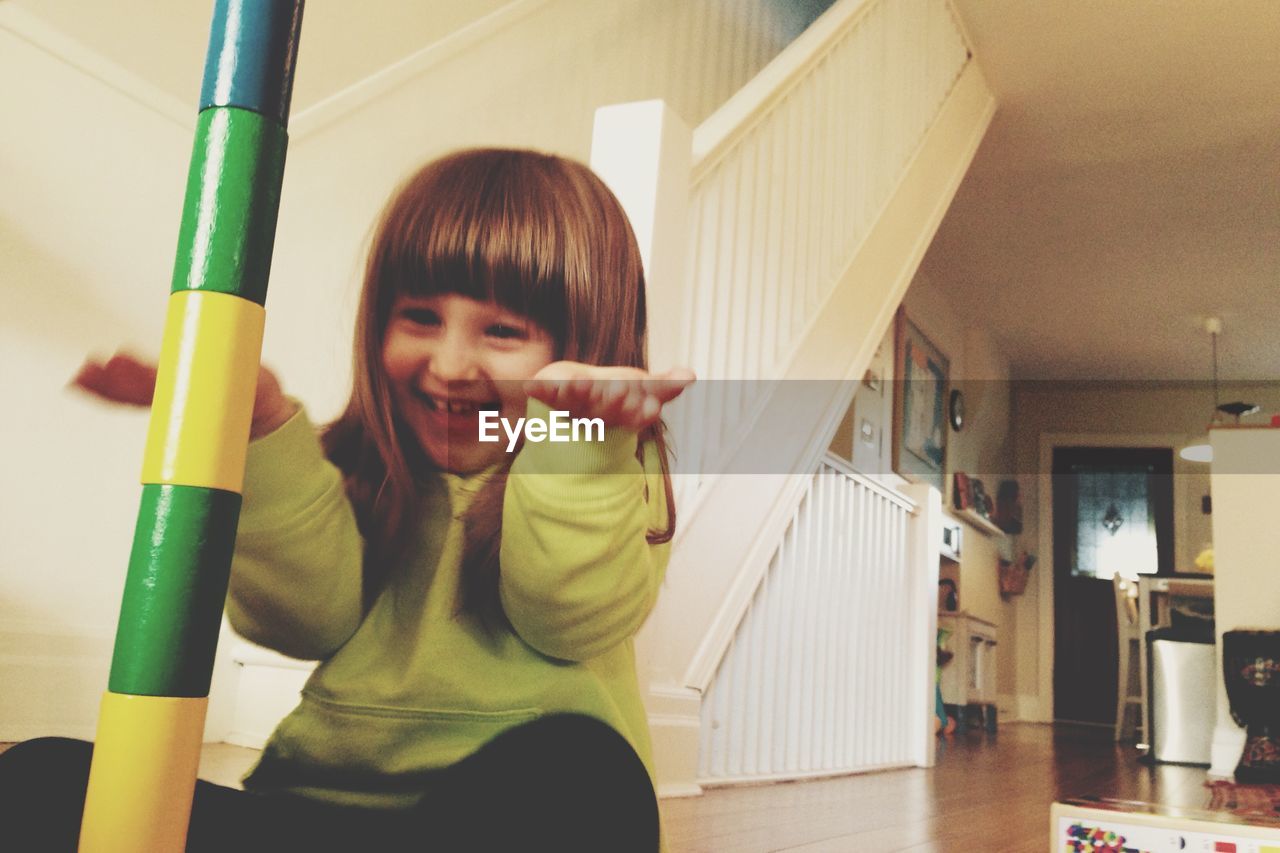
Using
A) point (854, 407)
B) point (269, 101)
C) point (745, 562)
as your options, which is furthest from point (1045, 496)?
point (269, 101)

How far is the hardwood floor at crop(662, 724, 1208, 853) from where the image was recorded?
4.34ft

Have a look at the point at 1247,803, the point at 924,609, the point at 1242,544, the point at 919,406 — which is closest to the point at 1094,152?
the point at 919,406

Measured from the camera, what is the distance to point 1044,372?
664 cm

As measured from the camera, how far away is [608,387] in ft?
1.57

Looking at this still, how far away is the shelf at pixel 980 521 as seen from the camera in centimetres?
510

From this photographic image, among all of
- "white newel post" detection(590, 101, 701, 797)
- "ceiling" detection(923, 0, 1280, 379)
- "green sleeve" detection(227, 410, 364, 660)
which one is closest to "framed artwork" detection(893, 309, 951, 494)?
"ceiling" detection(923, 0, 1280, 379)

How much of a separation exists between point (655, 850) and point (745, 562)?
1.16 metres

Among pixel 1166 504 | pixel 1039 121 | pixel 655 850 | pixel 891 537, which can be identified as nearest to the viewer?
pixel 655 850

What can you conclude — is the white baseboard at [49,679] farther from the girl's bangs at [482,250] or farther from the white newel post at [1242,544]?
the white newel post at [1242,544]

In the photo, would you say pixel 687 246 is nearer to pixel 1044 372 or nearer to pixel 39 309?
pixel 39 309

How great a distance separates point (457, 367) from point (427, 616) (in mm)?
156

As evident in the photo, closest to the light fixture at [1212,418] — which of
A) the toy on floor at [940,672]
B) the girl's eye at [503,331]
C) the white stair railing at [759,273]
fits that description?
the toy on floor at [940,672]

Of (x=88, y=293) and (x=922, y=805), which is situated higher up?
(x=88, y=293)

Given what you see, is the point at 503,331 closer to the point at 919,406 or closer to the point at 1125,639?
the point at 919,406
